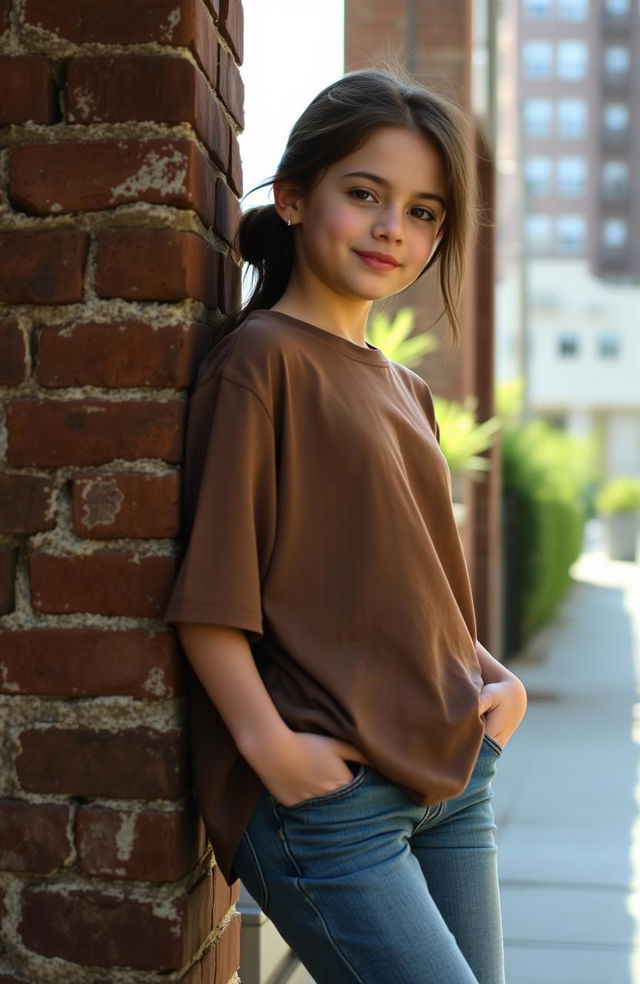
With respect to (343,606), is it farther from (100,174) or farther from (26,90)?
(26,90)

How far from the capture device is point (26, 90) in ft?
5.70

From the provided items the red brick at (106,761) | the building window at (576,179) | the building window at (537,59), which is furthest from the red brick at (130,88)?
the building window at (537,59)

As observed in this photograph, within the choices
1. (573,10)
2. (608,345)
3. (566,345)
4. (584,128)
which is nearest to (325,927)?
(566,345)

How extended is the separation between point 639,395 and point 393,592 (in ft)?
207

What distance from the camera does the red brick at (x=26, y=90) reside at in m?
1.73

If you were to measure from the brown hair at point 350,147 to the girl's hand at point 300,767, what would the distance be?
0.60 m

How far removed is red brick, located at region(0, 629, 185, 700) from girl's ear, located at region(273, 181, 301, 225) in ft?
2.07

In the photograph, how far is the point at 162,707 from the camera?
5.63ft

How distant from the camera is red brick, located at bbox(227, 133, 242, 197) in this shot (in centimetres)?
203

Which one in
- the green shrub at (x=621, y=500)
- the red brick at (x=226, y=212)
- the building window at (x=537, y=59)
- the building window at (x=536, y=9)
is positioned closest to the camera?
the red brick at (x=226, y=212)

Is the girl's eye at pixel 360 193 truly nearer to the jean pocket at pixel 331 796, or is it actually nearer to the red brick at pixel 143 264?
the red brick at pixel 143 264

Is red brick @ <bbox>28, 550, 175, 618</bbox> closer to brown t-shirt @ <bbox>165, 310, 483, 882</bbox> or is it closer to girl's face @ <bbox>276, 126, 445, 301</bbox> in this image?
brown t-shirt @ <bbox>165, 310, 483, 882</bbox>

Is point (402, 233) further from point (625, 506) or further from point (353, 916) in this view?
point (625, 506)

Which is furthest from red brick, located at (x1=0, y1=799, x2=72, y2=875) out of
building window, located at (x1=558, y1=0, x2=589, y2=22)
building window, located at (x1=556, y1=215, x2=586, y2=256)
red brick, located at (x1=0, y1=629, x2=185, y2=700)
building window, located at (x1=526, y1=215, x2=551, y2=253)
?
building window, located at (x1=558, y1=0, x2=589, y2=22)
